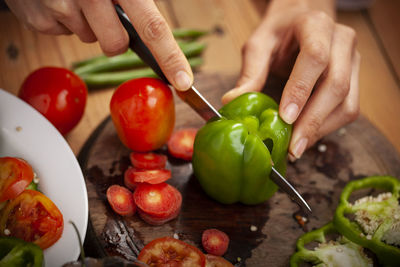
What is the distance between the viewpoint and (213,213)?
2.03 m

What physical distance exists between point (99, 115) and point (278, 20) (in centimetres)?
123

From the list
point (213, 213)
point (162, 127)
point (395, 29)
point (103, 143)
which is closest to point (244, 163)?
point (213, 213)

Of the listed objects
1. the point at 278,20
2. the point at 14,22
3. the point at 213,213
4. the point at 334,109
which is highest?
the point at 14,22

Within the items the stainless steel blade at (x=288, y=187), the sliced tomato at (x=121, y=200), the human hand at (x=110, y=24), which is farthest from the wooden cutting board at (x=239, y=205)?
the human hand at (x=110, y=24)

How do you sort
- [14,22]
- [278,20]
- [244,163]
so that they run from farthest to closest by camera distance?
[14,22] < [278,20] < [244,163]

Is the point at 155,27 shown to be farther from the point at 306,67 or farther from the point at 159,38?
the point at 306,67

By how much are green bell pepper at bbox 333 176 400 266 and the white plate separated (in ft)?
3.87

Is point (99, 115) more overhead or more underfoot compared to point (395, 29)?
more overhead

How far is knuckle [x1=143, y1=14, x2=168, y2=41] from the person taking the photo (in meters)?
1.77

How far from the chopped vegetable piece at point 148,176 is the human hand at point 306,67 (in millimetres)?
503

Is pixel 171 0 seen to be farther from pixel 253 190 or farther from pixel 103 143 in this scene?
pixel 253 190

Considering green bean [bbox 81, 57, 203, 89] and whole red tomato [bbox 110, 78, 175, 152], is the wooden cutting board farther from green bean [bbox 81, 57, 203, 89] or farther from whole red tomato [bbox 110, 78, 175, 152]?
green bean [bbox 81, 57, 203, 89]

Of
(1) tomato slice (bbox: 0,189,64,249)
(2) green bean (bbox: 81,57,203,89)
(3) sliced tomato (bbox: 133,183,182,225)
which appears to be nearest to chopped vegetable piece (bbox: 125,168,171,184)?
(3) sliced tomato (bbox: 133,183,182,225)

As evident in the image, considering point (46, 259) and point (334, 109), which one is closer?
point (46, 259)
